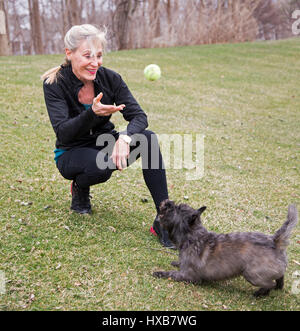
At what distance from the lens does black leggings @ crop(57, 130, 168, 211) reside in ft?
10.3

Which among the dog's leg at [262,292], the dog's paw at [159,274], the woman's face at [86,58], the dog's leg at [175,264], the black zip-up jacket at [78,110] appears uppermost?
Result: the woman's face at [86,58]

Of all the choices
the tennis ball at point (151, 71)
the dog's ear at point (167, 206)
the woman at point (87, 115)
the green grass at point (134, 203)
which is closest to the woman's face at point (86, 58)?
the woman at point (87, 115)

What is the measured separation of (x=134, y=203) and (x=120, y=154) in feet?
4.02

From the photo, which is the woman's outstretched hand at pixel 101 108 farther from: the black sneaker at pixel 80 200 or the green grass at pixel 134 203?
the green grass at pixel 134 203

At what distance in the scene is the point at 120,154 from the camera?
121 inches

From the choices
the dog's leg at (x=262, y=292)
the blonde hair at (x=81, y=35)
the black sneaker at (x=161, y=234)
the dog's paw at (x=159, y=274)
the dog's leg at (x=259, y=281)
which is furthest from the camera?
the black sneaker at (x=161, y=234)

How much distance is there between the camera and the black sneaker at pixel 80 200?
349cm

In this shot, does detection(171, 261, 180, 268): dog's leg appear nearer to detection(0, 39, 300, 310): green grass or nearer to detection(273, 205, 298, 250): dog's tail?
detection(0, 39, 300, 310): green grass

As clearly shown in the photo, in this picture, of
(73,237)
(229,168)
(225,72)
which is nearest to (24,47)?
(225,72)

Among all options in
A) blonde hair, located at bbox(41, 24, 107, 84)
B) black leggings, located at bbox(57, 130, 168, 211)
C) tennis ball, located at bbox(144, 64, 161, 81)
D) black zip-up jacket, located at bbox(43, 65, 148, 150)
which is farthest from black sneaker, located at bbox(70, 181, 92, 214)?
tennis ball, located at bbox(144, 64, 161, 81)

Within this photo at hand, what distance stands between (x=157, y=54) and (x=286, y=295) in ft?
43.3

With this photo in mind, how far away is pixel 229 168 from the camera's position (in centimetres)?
582

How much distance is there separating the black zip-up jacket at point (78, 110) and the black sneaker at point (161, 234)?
2.94ft
